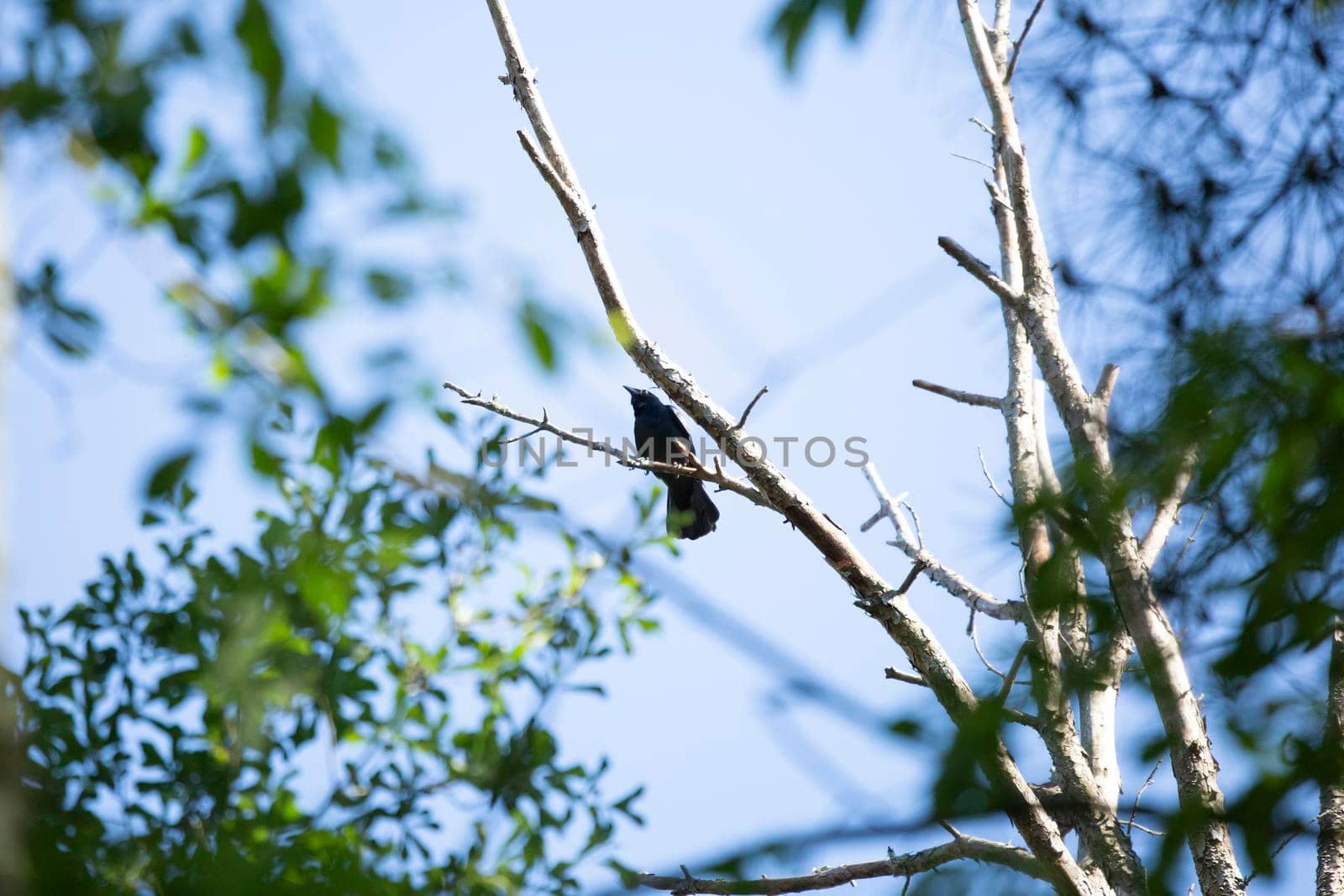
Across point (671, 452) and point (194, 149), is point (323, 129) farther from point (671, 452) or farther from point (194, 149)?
point (671, 452)

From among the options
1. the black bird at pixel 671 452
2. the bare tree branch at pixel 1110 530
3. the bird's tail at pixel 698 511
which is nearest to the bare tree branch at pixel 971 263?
the bare tree branch at pixel 1110 530

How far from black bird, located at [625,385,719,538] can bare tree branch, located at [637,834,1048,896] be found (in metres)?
1.81

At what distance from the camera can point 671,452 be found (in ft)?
20.0

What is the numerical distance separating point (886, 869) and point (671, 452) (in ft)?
10.7

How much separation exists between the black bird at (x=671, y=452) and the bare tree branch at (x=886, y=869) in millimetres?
1808

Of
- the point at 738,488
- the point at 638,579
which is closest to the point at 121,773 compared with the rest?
the point at 638,579

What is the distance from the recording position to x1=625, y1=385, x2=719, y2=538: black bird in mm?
5516

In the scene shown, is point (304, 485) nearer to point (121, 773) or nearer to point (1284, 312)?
point (121, 773)

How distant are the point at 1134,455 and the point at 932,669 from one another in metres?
1.56

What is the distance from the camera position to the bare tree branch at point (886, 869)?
2.95 meters

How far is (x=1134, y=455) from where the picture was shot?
1.60 metres

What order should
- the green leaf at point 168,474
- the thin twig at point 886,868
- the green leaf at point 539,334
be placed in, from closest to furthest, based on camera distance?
the green leaf at point 168,474
the green leaf at point 539,334
the thin twig at point 886,868

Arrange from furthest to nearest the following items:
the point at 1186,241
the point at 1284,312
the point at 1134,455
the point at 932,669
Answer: the point at 932,669 → the point at 1186,241 → the point at 1284,312 → the point at 1134,455

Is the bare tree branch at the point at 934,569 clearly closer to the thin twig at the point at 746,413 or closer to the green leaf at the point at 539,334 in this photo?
the thin twig at the point at 746,413
